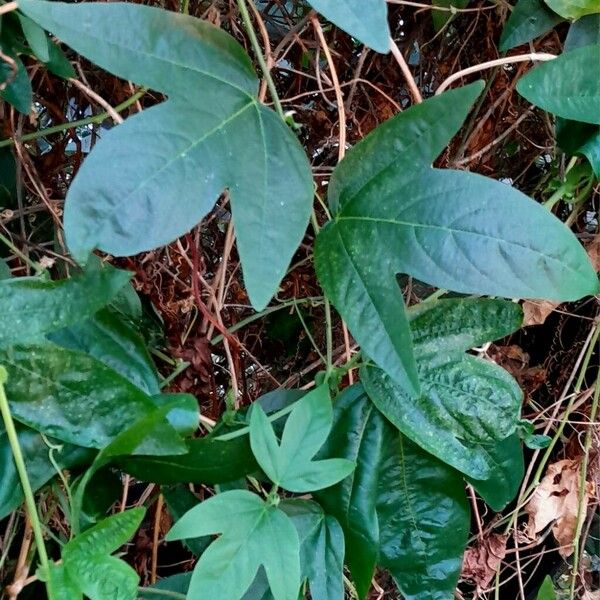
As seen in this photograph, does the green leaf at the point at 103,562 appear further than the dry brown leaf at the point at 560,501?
No

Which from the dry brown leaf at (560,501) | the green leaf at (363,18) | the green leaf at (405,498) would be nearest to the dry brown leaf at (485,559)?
the dry brown leaf at (560,501)

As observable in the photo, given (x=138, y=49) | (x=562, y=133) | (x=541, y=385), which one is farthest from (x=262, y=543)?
(x=541, y=385)

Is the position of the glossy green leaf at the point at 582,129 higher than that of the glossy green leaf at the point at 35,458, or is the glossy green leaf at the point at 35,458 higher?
the glossy green leaf at the point at 582,129

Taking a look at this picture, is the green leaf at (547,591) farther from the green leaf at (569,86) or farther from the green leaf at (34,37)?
the green leaf at (34,37)

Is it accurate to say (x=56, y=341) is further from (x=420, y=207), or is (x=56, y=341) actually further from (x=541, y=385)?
(x=541, y=385)

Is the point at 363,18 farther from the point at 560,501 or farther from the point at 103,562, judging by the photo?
the point at 560,501

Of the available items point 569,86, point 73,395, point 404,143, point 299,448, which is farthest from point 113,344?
point 569,86

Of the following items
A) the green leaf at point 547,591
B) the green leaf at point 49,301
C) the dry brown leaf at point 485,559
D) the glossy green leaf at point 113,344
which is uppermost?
the green leaf at point 49,301
